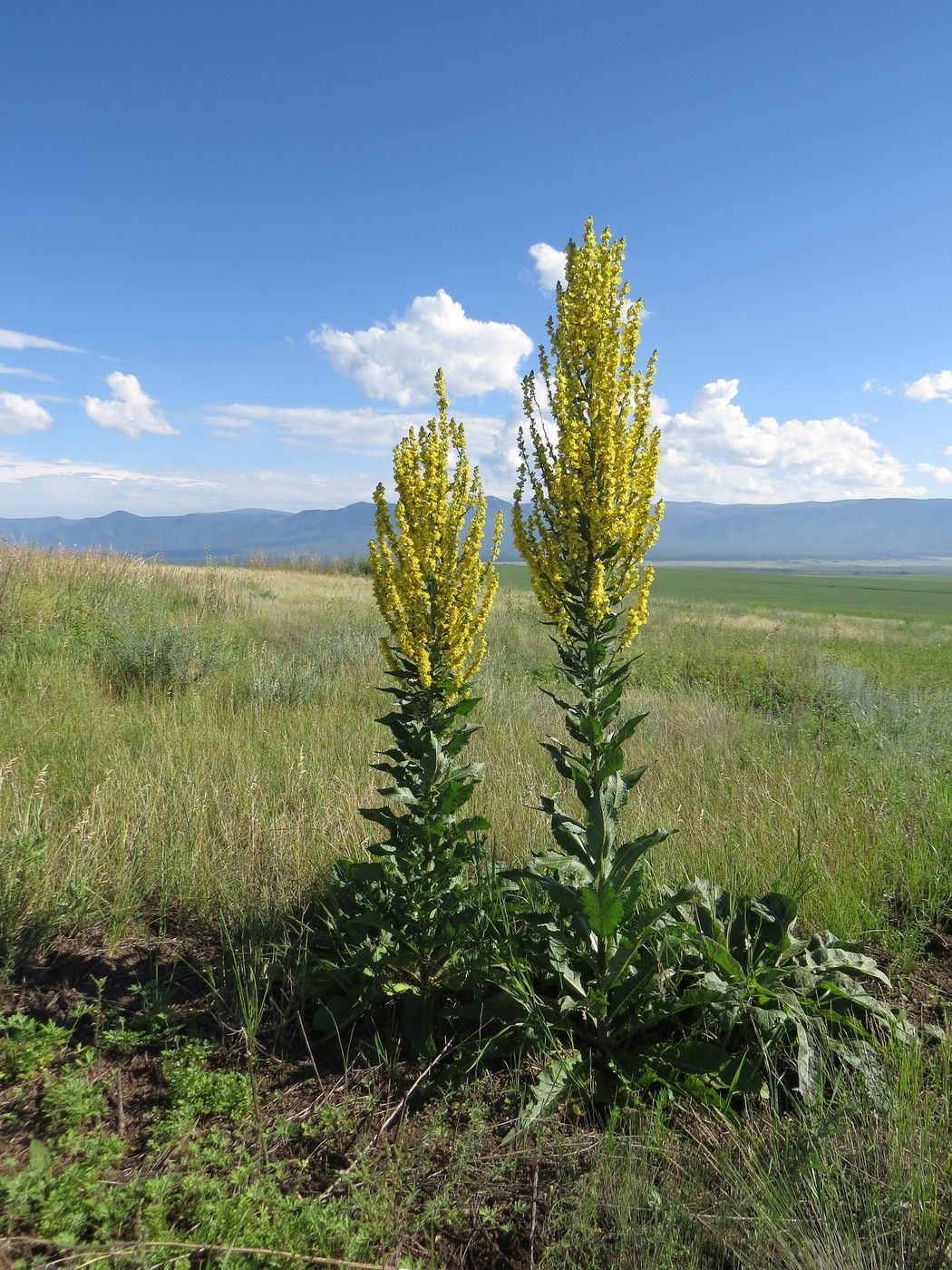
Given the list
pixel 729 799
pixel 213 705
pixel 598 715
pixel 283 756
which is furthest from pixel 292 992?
pixel 213 705

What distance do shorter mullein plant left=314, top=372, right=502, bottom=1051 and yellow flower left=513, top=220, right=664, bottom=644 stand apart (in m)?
0.26

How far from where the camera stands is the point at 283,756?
5527 millimetres

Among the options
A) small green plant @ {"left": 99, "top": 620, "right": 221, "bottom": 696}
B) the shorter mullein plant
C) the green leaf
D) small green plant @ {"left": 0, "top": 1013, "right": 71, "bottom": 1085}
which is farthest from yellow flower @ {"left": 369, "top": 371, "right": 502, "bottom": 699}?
small green plant @ {"left": 99, "top": 620, "right": 221, "bottom": 696}

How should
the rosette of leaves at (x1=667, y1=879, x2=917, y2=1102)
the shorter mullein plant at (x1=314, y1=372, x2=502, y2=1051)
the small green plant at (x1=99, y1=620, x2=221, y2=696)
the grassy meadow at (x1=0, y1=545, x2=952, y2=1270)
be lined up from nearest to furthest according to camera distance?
the grassy meadow at (x1=0, y1=545, x2=952, y2=1270), the rosette of leaves at (x1=667, y1=879, x2=917, y2=1102), the shorter mullein plant at (x1=314, y1=372, x2=502, y2=1051), the small green plant at (x1=99, y1=620, x2=221, y2=696)

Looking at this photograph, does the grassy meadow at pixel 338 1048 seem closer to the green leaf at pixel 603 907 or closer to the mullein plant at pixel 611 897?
the mullein plant at pixel 611 897

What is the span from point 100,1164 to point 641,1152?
1.73 m

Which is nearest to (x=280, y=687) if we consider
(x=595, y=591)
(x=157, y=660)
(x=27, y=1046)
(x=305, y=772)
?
(x=157, y=660)

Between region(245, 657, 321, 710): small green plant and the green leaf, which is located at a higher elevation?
the green leaf

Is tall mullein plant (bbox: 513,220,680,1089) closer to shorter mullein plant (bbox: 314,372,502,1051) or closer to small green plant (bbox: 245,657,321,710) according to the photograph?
shorter mullein plant (bbox: 314,372,502,1051)

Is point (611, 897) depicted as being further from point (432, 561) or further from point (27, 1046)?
point (27, 1046)

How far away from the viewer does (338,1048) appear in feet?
9.29

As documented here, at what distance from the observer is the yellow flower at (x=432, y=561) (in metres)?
2.75

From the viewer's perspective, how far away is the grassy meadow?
1946mm

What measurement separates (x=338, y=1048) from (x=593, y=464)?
8.74 ft
